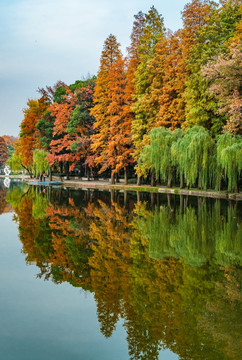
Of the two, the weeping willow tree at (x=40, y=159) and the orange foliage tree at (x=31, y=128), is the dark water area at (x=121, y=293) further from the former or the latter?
the orange foliage tree at (x=31, y=128)

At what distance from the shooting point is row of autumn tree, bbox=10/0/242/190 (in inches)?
1061

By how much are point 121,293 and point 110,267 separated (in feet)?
5.71

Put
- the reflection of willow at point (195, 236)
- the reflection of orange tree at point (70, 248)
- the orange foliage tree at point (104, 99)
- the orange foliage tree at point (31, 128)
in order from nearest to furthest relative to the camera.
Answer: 1. the reflection of orange tree at point (70, 248)
2. the reflection of willow at point (195, 236)
3. the orange foliage tree at point (104, 99)
4. the orange foliage tree at point (31, 128)

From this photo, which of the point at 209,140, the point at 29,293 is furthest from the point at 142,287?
the point at 209,140

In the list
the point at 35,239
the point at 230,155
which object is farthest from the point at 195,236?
the point at 230,155

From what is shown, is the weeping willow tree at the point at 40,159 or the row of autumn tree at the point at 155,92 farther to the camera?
the weeping willow tree at the point at 40,159

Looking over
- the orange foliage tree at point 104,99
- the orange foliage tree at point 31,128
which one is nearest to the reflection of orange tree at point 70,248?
the orange foliage tree at point 104,99

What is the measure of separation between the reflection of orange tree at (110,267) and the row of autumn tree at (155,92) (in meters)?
15.4

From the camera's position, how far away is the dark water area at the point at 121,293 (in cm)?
468

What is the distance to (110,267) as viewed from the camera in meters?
8.08

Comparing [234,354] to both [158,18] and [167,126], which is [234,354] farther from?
[158,18]

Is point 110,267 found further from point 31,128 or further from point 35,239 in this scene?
point 31,128

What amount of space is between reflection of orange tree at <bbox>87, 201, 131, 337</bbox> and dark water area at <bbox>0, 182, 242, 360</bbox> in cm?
2

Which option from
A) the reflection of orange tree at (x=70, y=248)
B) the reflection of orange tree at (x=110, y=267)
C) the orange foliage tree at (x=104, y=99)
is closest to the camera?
the reflection of orange tree at (x=110, y=267)
